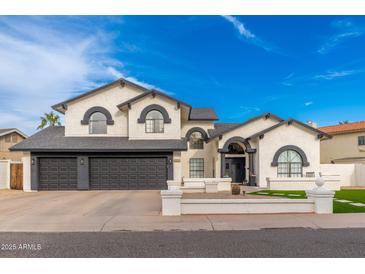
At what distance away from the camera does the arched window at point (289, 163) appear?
2211 cm

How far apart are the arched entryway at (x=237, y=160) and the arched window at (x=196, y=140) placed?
106 inches

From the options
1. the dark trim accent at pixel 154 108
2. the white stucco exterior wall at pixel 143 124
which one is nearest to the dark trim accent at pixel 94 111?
the white stucco exterior wall at pixel 143 124

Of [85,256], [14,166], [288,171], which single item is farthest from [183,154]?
[85,256]

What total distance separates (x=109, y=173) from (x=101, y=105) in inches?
220

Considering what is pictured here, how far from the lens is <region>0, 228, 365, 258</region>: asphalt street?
20.5ft

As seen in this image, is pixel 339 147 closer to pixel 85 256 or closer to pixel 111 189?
pixel 111 189

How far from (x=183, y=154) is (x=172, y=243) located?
19.6 meters

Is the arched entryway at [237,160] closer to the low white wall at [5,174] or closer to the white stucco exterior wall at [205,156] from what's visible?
the white stucco exterior wall at [205,156]

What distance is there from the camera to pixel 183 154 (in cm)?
2656

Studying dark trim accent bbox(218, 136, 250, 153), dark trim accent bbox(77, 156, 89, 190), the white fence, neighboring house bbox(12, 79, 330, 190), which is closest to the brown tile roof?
the white fence

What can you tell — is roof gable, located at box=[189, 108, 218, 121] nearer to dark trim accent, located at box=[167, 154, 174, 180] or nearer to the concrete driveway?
dark trim accent, located at box=[167, 154, 174, 180]

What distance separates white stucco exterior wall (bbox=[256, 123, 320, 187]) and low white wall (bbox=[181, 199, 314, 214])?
1121cm

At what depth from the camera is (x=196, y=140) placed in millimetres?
27281

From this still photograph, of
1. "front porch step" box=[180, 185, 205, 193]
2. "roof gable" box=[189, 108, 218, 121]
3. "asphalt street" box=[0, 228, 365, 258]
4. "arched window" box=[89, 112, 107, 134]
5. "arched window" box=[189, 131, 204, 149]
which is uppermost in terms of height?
"roof gable" box=[189, 108, 218, 121]
